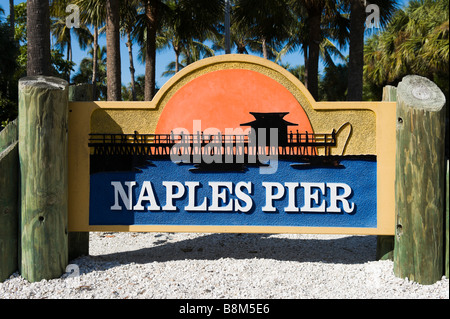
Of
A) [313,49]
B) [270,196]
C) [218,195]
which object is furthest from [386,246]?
[313,49]

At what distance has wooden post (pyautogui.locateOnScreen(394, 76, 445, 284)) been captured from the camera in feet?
11.5

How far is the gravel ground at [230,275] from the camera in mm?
3398

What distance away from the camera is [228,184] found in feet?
12.8

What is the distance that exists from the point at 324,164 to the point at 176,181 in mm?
1426

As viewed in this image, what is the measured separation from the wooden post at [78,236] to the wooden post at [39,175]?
511 millimetres

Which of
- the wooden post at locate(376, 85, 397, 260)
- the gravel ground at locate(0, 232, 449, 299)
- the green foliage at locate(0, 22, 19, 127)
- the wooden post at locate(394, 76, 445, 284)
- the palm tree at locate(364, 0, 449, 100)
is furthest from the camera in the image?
the green foliage at locate(0, 22, 19, 127)

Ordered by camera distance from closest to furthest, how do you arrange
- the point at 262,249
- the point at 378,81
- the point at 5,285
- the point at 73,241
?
the point at 5,285 < the point at 73,241 < the point at 262,249 < the point at 378,81

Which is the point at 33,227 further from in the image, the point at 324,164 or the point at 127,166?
the point at 324,164

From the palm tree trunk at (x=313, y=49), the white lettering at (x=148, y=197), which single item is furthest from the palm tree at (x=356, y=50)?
the white lettering at (x=148, y=197)

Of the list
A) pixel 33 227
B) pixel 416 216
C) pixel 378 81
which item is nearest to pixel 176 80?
pixel 33 227

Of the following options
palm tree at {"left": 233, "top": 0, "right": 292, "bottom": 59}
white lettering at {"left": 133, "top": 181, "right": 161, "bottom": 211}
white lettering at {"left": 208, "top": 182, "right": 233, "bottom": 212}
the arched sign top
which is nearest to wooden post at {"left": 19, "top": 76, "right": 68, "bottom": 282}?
white lettering at {"left": 133, "top": 181, "right": 161, "bottom": 211}

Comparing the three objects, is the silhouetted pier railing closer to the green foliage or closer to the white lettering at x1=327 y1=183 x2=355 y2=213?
the white lettering at x1=327 y1=183 x2=355 y2=213

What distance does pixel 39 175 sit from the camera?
11.8 ft

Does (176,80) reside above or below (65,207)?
above
